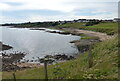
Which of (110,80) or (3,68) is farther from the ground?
(110,80)

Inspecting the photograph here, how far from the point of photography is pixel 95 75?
19.0m

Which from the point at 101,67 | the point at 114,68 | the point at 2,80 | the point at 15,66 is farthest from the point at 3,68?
the point at 114,68

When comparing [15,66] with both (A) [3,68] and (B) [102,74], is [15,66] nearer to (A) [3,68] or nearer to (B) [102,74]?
(A) [3,68]

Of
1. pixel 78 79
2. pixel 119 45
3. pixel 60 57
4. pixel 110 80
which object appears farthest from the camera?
pixel 60 57

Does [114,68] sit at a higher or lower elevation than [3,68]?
higher

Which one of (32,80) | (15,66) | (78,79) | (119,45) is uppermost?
(119,45)

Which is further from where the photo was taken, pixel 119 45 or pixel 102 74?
pixel 119 45

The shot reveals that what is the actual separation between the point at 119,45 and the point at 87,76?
1296 cm

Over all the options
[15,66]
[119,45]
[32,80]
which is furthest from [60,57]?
[32,80]

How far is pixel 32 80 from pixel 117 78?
37.3 ft

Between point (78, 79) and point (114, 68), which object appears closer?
point (78, 79)

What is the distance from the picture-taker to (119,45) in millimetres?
28938

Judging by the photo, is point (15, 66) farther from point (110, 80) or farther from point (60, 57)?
point (110, 80)

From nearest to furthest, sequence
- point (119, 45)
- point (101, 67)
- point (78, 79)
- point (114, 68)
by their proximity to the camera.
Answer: point (78, 79) < point (114, 68) < point (101, 67) < point (119, 45)
